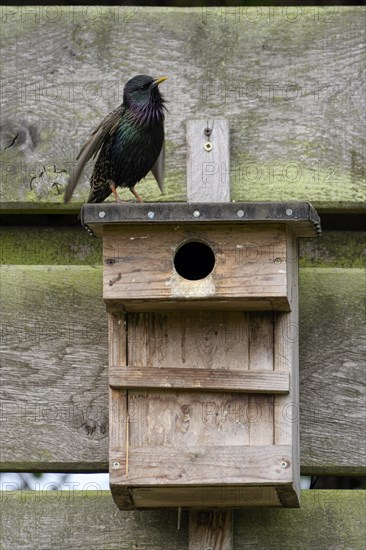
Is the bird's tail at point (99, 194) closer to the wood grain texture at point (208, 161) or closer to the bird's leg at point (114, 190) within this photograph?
the bird's leg at point (114, 190)

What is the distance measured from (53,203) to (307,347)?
0.87 metres

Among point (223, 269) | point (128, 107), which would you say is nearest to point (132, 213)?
point (223, 269)

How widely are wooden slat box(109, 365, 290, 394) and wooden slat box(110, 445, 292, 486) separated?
0.17 m

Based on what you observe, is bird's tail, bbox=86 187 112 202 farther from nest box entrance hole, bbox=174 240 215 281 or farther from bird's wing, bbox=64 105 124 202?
nest box entrance hole, bbox=174 240 215 281

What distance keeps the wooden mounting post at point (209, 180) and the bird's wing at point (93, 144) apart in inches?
9.2

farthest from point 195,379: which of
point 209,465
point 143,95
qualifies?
point 143,95

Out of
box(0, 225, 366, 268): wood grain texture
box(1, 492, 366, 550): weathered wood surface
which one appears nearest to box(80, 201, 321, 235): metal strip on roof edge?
box(0, 225, 366, 268): wood grain texture

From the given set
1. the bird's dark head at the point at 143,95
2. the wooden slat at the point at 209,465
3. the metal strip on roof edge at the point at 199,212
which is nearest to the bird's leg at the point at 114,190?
the bird's dark head at the point at 143,95

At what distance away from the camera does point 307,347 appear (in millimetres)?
6223

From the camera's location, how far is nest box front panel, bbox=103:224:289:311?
228 inches

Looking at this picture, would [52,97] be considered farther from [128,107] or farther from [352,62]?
[352,62]

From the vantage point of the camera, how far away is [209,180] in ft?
20.2

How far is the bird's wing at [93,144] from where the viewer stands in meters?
6.17

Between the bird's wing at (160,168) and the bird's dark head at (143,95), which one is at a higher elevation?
the bird's dark head at (143,95)
